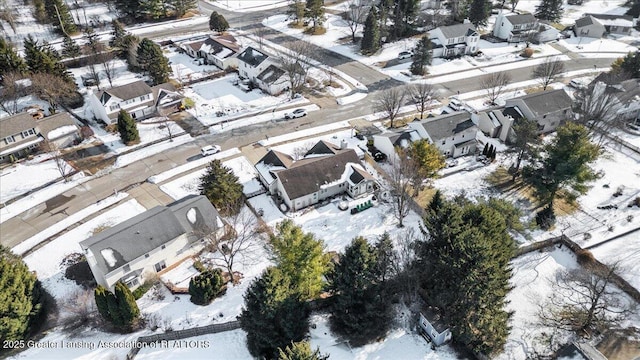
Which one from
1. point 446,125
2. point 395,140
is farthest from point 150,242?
point 446,125

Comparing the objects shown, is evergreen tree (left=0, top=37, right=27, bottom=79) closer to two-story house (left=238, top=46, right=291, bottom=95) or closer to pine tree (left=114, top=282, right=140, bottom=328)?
two-story house (left=238, top=46, right=291, bottom=95)

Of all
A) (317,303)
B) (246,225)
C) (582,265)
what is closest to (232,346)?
(317,303)

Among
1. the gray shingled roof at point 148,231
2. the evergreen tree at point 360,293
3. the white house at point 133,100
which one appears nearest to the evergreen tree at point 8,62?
the white house at point 133,100

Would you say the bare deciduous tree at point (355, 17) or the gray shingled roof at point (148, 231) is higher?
the bare deciduous tree at point (355, 17)

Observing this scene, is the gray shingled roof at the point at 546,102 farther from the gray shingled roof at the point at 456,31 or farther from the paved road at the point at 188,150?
the gray shingled roof at the point at 456,31

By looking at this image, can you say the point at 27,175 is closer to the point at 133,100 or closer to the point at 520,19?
the point at 133,100

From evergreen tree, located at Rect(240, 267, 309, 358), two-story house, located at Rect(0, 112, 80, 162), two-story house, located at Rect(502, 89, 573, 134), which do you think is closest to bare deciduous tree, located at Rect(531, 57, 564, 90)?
two-story house, located at Rect(502, 89, 573, 134)

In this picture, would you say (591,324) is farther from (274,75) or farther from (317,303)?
(274,75)
